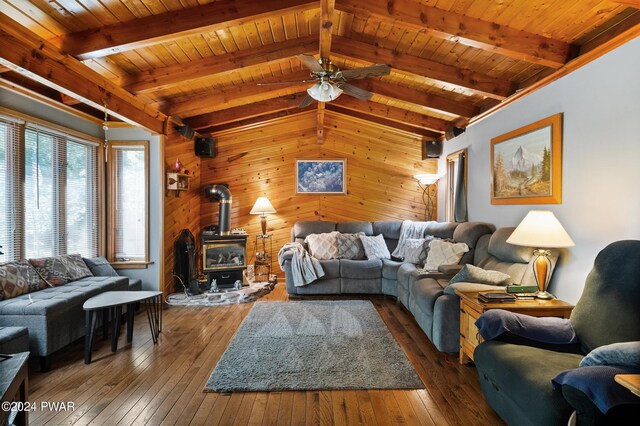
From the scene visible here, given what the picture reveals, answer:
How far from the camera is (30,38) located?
253 cm

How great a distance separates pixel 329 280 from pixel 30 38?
410 cm

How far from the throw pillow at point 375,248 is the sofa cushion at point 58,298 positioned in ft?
10.9

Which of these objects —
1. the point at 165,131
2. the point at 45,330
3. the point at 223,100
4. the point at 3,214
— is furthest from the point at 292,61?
the point at 45,330

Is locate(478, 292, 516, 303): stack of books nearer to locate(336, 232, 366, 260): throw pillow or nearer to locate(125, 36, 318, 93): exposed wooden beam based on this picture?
locate(336, 232, 366, 260): throw pillow

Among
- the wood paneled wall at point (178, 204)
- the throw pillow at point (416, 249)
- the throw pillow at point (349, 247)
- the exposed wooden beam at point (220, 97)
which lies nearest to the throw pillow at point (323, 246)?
the throw pillow at point (349, 247)

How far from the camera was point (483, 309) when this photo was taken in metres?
2.42

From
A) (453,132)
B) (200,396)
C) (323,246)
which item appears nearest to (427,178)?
(453,132)

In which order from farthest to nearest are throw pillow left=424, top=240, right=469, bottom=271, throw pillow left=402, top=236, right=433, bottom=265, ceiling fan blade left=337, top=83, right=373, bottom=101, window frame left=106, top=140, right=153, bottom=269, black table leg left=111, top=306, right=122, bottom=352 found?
throw pillow left=402, top=236, right=433, bottom=265
window frame left=106, top=140, right=153, bottom=269
throw pillow left=424, top=240, right=469, bottom=271
ceiling fan blade left=337, top=83, right=373, bottom=101
black table leg left=111, top=306, right=122, bottom=352

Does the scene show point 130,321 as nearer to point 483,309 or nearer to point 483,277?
point 483,309

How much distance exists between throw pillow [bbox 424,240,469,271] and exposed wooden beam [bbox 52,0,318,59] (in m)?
3.18

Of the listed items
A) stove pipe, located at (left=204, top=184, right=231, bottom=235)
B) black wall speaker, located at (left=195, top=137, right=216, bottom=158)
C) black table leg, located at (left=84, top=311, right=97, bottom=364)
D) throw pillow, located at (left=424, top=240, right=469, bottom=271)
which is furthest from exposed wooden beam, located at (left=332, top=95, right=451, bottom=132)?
black table leg, located at (left=84, top=311, right=97, bottom=364)

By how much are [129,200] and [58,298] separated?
193 cm

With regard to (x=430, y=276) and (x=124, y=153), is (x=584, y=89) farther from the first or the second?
(x=124, y=153)

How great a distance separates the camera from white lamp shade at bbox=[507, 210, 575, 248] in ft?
8.16
